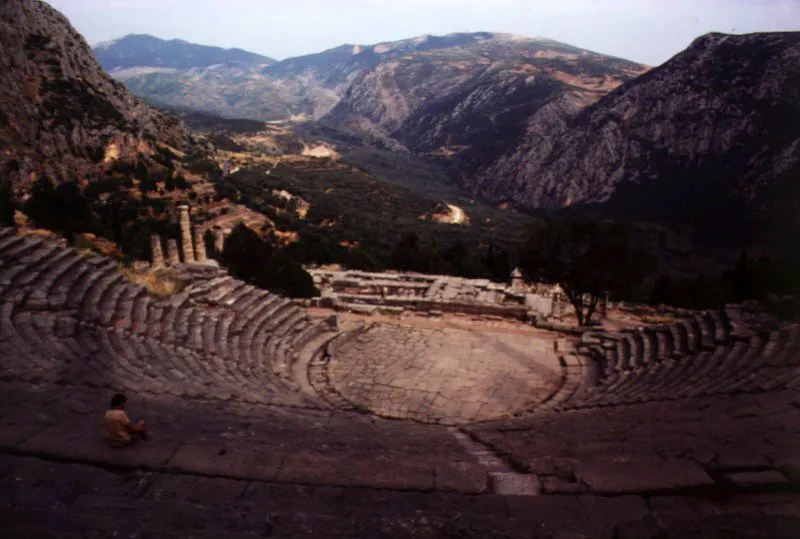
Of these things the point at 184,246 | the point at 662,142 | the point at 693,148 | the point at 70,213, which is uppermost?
the point at 662,142

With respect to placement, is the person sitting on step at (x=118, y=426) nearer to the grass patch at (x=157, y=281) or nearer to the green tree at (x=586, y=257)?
the grass patch at (x=157, y=281)

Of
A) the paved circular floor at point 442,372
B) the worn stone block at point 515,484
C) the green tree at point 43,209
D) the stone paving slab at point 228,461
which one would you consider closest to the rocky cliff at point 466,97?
the green tree at point 43,209

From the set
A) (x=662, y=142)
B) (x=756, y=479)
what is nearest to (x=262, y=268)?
(x=756, y=479)

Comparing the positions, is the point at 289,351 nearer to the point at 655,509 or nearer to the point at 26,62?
the point at 655,509

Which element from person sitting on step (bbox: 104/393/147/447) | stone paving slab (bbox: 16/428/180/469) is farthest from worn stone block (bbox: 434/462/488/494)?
person sitting on step (bbox: 104/393/147/447)

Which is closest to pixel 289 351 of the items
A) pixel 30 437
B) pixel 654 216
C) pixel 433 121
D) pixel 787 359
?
pixel 30 437

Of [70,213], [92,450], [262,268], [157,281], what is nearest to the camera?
[92,450]

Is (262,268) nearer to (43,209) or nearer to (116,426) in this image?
(43,209)
